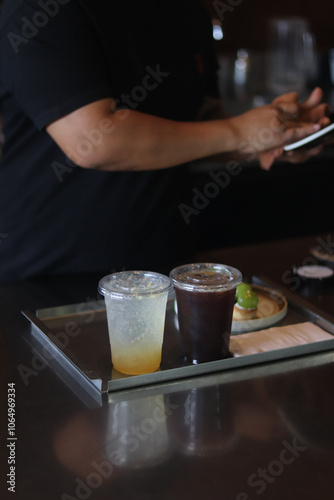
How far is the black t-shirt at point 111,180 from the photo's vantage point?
1.68m

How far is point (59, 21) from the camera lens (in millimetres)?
1490

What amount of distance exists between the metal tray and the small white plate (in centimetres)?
2

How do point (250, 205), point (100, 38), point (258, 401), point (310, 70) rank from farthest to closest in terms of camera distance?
point (310, 70) → point (250, 205) → point (100, 38) → point (258, 401)

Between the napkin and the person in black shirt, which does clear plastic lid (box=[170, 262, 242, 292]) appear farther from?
the person in black shirt

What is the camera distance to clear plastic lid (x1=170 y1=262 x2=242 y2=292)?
1.11 m

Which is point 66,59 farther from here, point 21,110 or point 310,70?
point 310,70

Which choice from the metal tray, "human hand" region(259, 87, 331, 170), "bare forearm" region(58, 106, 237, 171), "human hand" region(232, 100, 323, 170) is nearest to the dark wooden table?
the metal tray

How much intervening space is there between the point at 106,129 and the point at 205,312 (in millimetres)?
530

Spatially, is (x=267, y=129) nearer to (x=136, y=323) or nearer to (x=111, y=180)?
(x=111, y=180)

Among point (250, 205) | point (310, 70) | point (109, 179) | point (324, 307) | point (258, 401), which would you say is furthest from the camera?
point (310, 70)

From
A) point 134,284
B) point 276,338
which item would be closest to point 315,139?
point 276,338

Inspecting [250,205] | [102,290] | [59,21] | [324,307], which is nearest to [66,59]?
[59,21]

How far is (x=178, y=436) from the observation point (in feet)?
3.15

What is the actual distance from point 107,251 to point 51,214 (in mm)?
158
